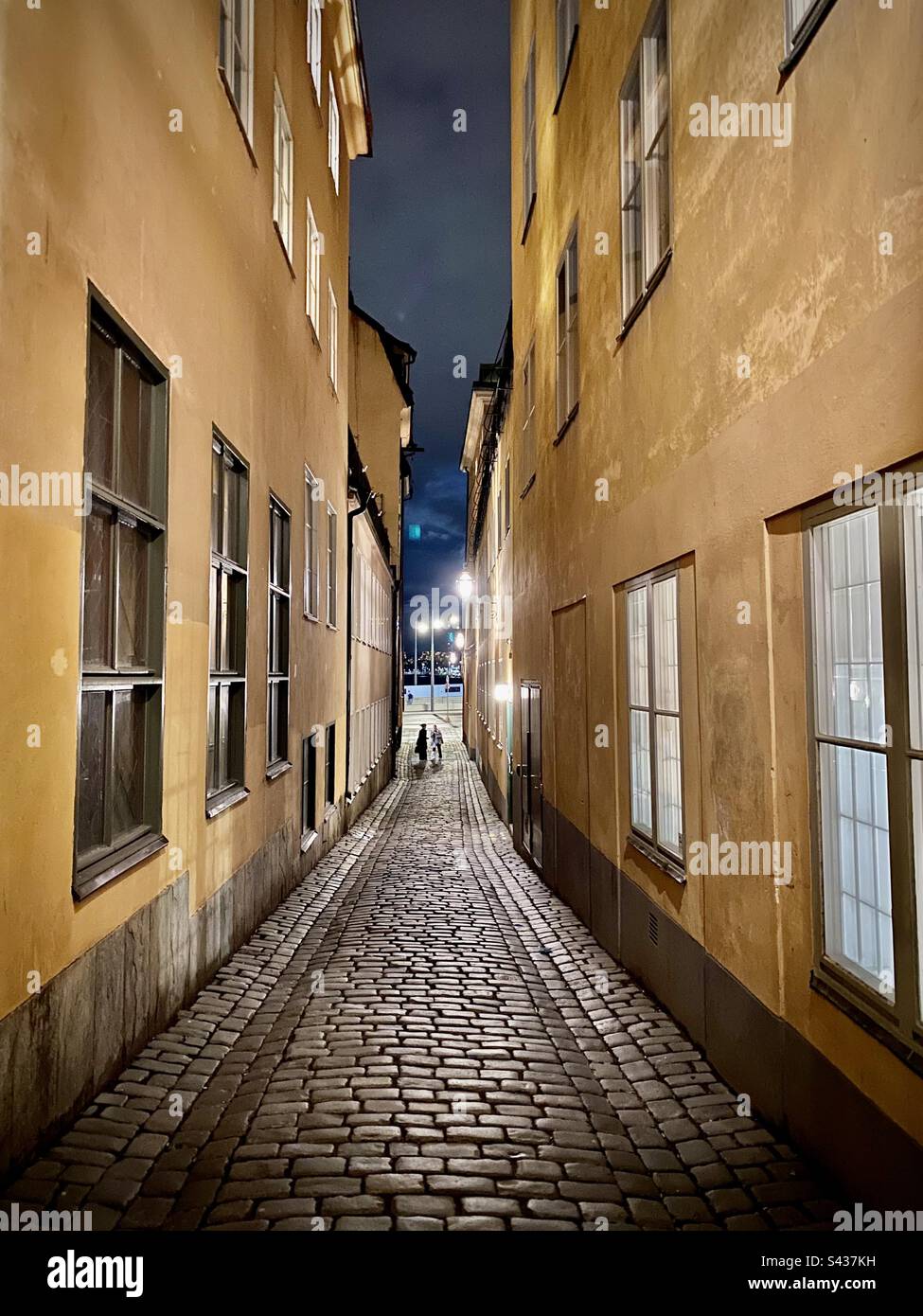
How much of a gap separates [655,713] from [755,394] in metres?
2.61

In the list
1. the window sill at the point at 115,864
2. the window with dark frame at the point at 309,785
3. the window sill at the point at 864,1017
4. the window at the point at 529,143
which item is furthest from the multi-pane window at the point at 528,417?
the window sill at the point at 864,1017

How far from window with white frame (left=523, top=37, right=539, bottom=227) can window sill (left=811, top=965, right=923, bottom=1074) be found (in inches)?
435

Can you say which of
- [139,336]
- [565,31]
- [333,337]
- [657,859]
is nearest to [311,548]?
[333,337]

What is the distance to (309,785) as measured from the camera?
11516 millimetres

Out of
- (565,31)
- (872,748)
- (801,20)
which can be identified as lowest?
(872,748)

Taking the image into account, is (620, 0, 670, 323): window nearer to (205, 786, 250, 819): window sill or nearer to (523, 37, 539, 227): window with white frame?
(205, 786, 250, 819): window sill

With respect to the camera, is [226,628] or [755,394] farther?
[226,628]

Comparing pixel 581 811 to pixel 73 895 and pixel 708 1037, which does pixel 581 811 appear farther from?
pixel 73 895

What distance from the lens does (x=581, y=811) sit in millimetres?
8383

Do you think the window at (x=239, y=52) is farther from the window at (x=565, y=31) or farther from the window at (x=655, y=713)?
the window at (x=655, y=713)

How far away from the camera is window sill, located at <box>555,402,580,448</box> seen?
28.3 feet

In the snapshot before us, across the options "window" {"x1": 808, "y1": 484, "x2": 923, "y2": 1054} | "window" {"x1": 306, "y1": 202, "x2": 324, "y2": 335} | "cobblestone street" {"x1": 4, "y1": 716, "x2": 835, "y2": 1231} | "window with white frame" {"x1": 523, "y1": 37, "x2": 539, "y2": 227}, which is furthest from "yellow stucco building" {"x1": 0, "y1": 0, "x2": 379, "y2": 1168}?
"window with white frame" {"x1": 523, "y1": 37, "x2": 539, "y2": 227}

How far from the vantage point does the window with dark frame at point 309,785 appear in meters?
11.0

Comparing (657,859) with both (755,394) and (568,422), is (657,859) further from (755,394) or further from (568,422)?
(568,422)
